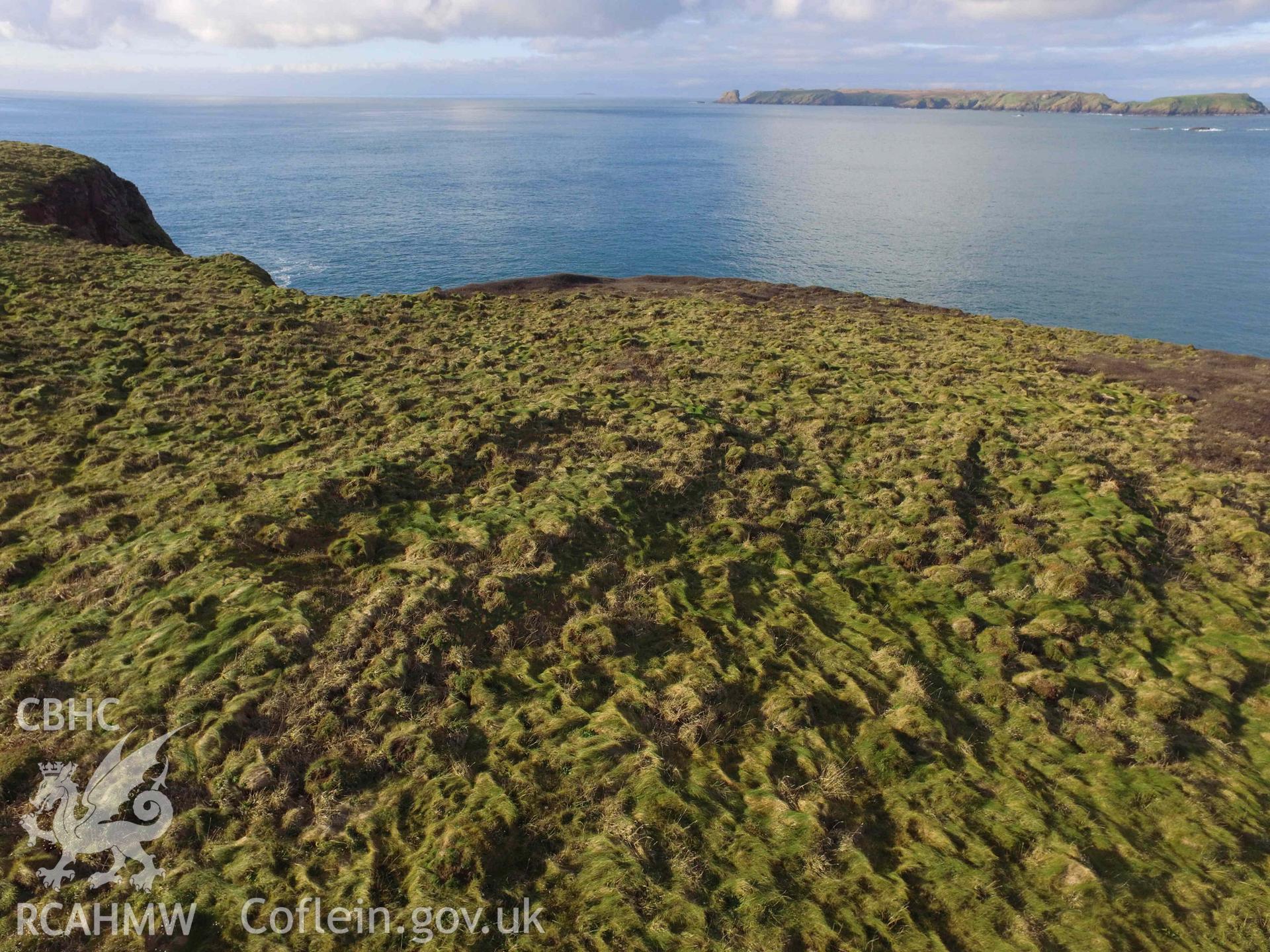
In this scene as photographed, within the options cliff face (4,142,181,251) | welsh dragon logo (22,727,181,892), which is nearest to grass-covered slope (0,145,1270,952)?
welsh dragon logo (22,727,181,892)

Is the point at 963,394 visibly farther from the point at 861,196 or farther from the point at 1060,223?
the point at 861,196

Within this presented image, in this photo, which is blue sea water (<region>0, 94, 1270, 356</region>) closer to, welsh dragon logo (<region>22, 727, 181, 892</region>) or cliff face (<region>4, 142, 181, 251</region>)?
cliff face (<region>4, 142, 181, 251</region>)

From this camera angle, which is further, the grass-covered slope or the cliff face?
the cliff face

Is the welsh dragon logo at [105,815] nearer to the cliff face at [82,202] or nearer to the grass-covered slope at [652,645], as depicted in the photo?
the grass-covered slope at [652,645]

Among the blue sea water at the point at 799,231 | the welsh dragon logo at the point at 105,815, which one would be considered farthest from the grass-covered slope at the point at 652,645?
the blue sea water at the point at 799,231

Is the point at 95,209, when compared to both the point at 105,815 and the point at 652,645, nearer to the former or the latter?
the point at 105,815

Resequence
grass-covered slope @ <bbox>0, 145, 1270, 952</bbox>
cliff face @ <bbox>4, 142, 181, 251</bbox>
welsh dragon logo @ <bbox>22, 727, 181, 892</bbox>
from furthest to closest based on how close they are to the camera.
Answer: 1. cliff face @ <bbox>4, 142, 181, 251</bbox>
2. grass-covered slope @ <bbox>0, 145, 1270, 952</bbox>
3. welsh dragon logo @ <bbox>22, 727, 181, 892</bbox>
